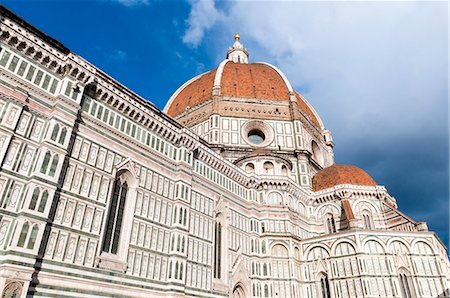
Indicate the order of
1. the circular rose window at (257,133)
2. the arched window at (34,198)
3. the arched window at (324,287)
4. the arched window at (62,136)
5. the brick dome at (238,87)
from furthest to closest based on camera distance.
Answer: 1. the brick dome at (238,87)
2. the circular rose window at (257,133)
3. the arched window at (324,287)
4. the arched window at (62,136)
5. the arched window at (34,198)

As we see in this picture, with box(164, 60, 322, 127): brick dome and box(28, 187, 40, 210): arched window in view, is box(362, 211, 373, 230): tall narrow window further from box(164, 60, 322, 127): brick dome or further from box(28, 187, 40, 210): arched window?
box(28, 187, 40, 210): arched window

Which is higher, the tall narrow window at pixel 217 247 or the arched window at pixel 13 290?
the tall narrow window at pixel 217 247

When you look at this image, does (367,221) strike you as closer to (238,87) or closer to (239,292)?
(239,292)

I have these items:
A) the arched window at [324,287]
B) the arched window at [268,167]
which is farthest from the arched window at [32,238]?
the arched window at [324,287]

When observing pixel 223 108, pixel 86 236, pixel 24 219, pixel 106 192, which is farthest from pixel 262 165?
pixel 24 219

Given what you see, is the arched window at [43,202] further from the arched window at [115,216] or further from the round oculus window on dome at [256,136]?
the round oculus window on dome at [256,136]

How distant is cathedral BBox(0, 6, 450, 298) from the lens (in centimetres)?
1455

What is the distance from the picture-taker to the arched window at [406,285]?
24.2 m

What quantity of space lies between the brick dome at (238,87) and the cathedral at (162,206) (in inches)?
175

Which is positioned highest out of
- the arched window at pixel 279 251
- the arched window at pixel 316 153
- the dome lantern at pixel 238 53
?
the dome lantern at pixel 238 53

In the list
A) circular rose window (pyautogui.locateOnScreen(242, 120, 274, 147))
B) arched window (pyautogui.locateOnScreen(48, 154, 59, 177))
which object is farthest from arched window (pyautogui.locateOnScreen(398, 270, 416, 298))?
arched window (pyautogui.locateOnScreen(48, 154, 59, 177))

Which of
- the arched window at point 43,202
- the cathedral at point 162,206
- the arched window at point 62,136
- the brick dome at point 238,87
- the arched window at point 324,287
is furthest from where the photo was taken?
the brick dome at point 238,87

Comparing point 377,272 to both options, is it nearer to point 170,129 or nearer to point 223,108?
point 170,129

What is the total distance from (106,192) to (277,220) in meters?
15.5
